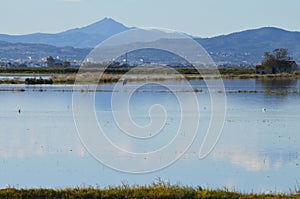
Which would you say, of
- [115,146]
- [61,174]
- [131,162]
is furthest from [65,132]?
[61,174]

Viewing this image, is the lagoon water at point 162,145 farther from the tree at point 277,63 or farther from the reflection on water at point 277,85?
the tree at point 277,63

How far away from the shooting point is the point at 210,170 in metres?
11.5

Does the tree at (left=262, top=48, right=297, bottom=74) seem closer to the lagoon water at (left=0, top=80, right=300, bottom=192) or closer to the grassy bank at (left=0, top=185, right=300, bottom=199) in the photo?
the lagoon water at (left=0, top=80, right=300, bottom=192)

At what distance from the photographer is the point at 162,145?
1491cm

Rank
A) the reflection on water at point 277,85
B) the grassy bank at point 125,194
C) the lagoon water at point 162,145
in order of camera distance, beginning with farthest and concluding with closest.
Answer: the reflection on water at point 277,85, the lagoon water at point 162,145, the grassy bank at point 125,194

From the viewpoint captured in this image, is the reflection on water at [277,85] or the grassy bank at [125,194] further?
the reflection on water at [277,85]

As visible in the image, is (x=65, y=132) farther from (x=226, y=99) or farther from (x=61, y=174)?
(x=226, y=99)

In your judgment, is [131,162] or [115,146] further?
[115,146]

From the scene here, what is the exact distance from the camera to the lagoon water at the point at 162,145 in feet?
34.7

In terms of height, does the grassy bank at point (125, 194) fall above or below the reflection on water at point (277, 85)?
above

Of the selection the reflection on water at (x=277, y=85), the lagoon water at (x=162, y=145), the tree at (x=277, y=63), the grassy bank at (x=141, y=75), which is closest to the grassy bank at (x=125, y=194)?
the lagoon water at (x=162, y=145)

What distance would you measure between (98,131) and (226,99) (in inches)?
570

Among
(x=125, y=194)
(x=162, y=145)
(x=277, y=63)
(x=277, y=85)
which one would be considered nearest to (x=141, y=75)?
(x=277, y=63)

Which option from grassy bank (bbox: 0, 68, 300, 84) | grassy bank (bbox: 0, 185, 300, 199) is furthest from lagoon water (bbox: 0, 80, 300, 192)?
grassy bank (bbox: 0, 68, 300, 84)
